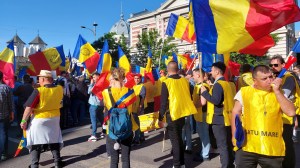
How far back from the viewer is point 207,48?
4.07 m

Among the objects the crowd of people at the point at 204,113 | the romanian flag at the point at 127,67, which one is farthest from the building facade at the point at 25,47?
the crowd of people at the point at 204,113

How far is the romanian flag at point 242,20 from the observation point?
356cm

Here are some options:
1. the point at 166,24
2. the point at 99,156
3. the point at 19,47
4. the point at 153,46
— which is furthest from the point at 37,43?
the point at 99,156

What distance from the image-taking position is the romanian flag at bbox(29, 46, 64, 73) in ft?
29.4

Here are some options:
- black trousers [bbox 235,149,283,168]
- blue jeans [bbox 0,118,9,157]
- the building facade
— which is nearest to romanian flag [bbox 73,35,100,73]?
blue jeans [bbox 0,118,9,157]

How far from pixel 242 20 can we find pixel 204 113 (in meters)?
2.64

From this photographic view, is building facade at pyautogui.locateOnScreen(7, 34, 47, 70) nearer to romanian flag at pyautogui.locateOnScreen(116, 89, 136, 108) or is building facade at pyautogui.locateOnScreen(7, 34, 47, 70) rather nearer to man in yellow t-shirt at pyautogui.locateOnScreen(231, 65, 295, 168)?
romanian flag at pyautogui.locateOnScreen(116, 89, 136, 108)

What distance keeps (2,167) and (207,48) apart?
15.3 ft

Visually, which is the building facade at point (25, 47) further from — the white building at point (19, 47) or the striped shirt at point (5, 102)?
the striped shirt at point (5, 102)

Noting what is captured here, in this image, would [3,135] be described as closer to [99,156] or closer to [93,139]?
[99,156]

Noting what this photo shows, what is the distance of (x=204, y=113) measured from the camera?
593cm

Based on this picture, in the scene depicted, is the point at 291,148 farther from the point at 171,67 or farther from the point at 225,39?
the point at 171,67

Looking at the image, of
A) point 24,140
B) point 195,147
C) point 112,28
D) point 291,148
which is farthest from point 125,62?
point 112,28

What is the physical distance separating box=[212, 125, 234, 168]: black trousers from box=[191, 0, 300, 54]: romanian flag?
1443 mm
